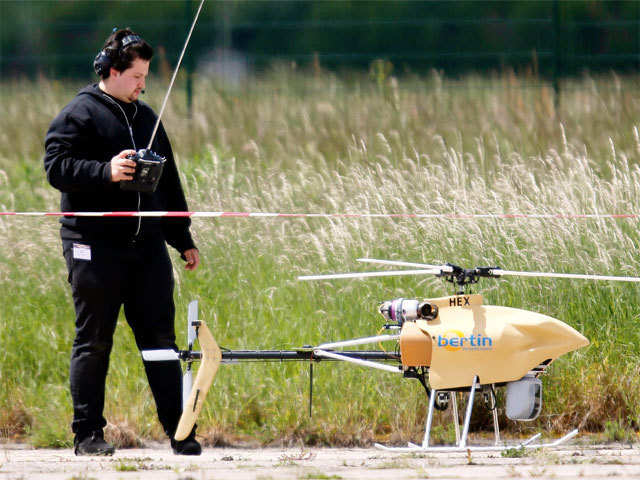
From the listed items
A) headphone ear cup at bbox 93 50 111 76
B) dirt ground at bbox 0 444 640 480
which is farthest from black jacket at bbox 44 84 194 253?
dirt ground at bbox 0 444 640 480

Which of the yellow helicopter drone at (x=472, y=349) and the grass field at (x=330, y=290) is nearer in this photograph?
the yellow helicopter drone at (x=472, y=349)

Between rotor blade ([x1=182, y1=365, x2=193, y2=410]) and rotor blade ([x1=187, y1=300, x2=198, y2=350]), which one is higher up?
rotor blade ([x1=187, y1=300, x2=198, y2=350])

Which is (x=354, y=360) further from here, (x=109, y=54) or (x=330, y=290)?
(x=109, y=54)

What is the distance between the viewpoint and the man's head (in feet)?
19.2

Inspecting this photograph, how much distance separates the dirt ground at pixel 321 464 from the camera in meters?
5.29

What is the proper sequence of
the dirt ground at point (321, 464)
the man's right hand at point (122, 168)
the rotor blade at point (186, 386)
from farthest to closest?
the rotor blade at point (186, 386) → the man's right hand at point (122, 168) → the dirt ground at point (321, 464)

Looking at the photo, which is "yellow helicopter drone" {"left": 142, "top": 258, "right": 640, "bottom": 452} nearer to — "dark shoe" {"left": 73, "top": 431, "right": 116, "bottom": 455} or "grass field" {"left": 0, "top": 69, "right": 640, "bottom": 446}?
"dark shoe" {"left": 73, "top": 431, "right": 116, "bottom": 455}

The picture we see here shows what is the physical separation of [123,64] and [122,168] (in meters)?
0.63

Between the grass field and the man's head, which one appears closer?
the man's head

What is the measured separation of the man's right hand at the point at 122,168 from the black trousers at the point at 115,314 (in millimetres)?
432

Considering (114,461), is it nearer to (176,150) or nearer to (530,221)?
(530,221)

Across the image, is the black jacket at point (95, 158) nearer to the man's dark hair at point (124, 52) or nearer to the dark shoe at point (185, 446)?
the man's dark hair at point (124, 52)

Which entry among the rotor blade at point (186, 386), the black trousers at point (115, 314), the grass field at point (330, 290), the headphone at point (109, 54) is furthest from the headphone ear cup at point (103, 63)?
the grass field at point (330, 290)

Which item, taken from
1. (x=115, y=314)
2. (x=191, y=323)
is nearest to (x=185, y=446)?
(x=191, y=323)
